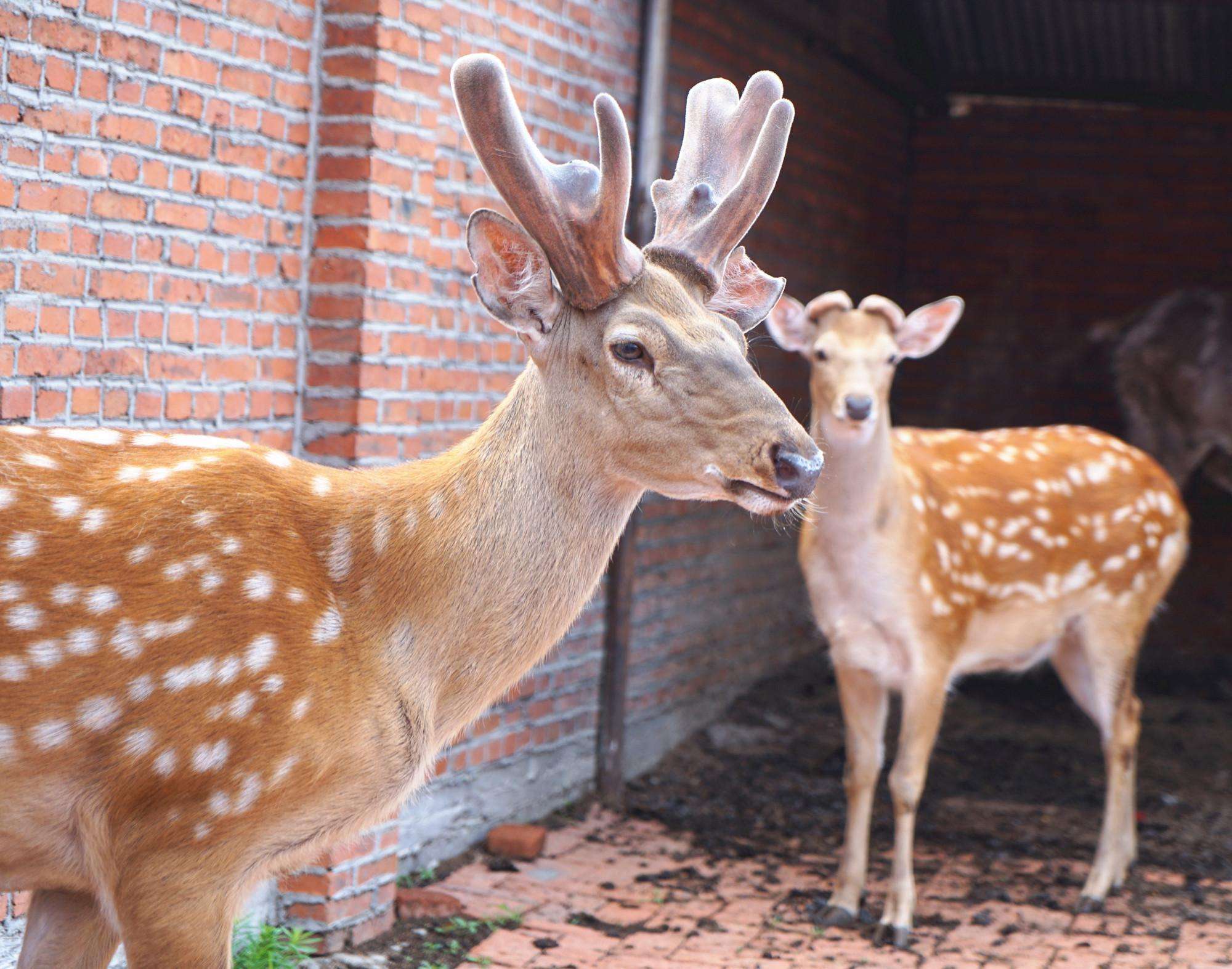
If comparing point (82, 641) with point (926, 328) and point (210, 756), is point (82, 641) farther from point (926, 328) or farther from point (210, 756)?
point (926, 328)

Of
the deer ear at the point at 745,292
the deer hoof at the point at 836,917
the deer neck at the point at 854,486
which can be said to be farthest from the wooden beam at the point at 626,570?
the deer ear at the point at 745,292

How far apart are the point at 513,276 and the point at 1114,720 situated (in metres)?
3.63

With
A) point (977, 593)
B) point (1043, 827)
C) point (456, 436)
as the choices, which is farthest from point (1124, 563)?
point (456, 436)

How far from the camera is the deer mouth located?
8.14 ft

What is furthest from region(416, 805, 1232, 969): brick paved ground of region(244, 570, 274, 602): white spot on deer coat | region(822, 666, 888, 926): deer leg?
region(244, 570, 274, 602): white spot on deer coat

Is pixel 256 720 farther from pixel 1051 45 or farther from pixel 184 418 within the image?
pixel 1051 45

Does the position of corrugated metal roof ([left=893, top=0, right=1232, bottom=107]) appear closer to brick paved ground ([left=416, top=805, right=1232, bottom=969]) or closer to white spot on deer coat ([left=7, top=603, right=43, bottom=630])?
brick paved ground ([left=416, top=805, right=1232, bottom=969])

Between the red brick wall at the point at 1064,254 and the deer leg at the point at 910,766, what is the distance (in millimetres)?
4390

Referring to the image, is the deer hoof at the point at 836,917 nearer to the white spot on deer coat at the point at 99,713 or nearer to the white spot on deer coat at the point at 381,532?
the white spot on deer coat at the point at 381,532

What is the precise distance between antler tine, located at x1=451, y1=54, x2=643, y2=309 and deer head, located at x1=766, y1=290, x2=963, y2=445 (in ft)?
6.77

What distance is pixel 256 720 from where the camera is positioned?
242cm

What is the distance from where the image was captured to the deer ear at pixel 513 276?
2.56 meters

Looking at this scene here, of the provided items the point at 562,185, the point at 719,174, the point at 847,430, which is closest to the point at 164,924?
the point at 562,185

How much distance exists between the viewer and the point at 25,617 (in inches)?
92.0
